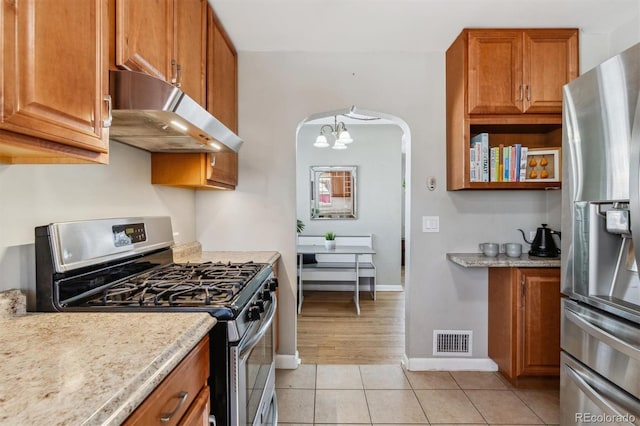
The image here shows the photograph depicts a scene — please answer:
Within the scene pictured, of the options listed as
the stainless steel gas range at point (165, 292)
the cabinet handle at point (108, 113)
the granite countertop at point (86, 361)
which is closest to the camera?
the granite countertop at point (86, 361)

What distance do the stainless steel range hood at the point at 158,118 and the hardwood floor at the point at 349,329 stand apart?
192 cm

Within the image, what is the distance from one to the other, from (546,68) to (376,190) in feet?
9.74

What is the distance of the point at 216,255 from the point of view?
7.89ft

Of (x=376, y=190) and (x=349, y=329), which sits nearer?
(x=349, y=329)

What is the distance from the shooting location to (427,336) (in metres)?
2.59

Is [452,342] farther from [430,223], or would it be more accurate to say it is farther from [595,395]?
[595,395]

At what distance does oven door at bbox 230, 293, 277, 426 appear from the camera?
3.87 feet

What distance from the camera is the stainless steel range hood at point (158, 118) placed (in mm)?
1127

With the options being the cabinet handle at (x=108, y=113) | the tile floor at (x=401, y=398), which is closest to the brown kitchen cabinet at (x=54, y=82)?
the cabinet handle at (x=108, y=113)

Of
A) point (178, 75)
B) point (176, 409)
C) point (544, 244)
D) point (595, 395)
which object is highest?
point (178, 75)

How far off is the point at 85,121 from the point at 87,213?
0.67 m

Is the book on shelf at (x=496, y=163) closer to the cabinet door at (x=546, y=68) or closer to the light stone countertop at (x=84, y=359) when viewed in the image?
the cabinet door at (x=546, y=68)

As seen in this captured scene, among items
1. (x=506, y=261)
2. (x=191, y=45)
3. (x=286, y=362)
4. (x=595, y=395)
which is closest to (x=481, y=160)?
(x=506, y=261)

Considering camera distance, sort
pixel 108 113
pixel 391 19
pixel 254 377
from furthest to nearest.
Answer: pixel 391 19, pixel 254 377, pixel 108 113
